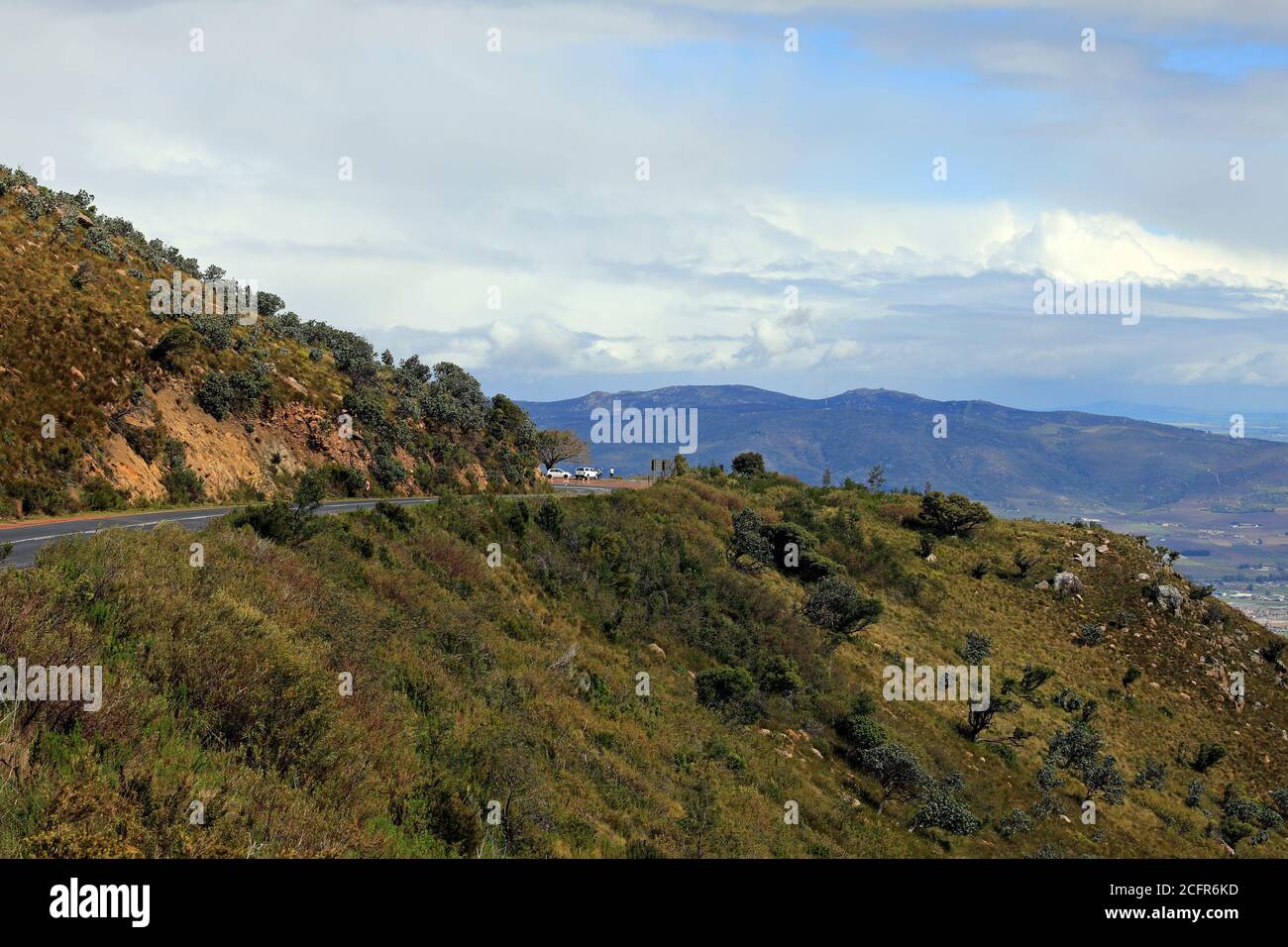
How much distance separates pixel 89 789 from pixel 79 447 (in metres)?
24.8

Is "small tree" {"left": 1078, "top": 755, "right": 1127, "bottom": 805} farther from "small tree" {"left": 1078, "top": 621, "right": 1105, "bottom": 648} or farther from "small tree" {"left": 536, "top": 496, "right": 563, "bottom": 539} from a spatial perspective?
"small tree" {"left": 536, "top": 496, "right": 563, "bottom": 539}

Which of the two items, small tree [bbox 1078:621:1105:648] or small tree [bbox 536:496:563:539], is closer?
small tree [bbox 536:496:563:539]

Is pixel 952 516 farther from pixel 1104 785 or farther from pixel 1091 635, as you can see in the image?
pixel 1104 785

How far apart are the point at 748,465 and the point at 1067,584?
2516 centimetres

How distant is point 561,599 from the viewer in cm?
2748


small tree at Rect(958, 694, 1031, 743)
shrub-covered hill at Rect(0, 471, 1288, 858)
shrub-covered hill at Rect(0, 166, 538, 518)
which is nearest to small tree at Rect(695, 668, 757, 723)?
shrub-covered hill at Rect(0, 471, 1288, 858)

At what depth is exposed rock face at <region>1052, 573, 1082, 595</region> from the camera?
49125 mm

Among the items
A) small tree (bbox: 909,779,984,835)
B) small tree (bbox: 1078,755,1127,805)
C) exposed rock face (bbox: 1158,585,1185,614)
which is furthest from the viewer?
exposed rock face (bbox: 1158,585,1185,614)

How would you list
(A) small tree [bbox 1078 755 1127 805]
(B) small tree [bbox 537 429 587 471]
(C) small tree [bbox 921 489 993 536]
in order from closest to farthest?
(A) small tree [bbox 1078 755 1127 805], (C) small tree [bbox 921 489 993 536], (B) small tree [bbox 537 429 587 471]

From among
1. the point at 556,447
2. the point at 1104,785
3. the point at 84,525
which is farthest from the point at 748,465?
the point at 84,525

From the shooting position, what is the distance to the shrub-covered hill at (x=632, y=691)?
917cm

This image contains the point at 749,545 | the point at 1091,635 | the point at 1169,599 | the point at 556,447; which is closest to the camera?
the point at 749,545

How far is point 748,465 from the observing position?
67125 millimetres

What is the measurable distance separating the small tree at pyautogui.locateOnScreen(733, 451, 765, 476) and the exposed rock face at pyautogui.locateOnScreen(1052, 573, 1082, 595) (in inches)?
887
